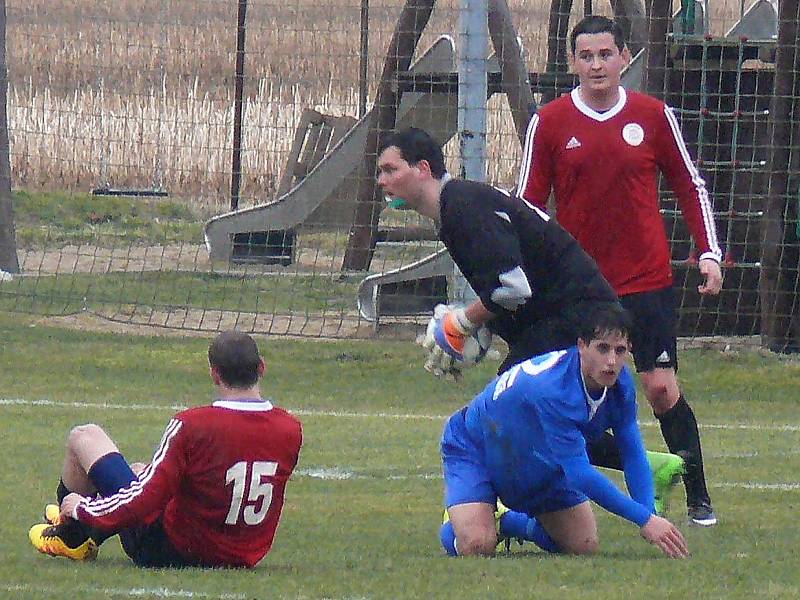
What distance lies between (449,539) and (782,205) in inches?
256

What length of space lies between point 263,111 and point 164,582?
51.3 ft

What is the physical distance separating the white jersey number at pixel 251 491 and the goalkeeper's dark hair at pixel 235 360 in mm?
253

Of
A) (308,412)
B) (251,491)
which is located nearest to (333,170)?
(308,412)

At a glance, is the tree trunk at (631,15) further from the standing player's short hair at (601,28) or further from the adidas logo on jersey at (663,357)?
the adidas logo on jersey at (663,357)

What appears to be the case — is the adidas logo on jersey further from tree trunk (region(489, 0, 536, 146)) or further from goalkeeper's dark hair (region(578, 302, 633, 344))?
tree trunk (region(489, 0, 536, 146))

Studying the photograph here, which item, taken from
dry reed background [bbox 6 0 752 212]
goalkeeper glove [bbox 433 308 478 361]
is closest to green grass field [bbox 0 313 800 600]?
goalkeeper glove [bbox 433 308 478 361]

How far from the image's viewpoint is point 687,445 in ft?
21.8

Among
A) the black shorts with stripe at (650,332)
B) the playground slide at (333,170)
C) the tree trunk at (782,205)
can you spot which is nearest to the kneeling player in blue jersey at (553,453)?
the black shorts with stripe at (650,332)

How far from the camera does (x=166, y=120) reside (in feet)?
56.6

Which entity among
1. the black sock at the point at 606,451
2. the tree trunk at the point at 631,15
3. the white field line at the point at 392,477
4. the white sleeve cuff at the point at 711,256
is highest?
the tree trunk at the point at 631,15

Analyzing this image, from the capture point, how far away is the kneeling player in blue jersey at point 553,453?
5.52 metres

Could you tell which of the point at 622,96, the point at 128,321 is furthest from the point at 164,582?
the point at 128,321

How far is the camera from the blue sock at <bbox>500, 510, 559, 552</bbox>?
20.1ft

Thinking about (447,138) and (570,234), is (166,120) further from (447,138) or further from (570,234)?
(570,234)
